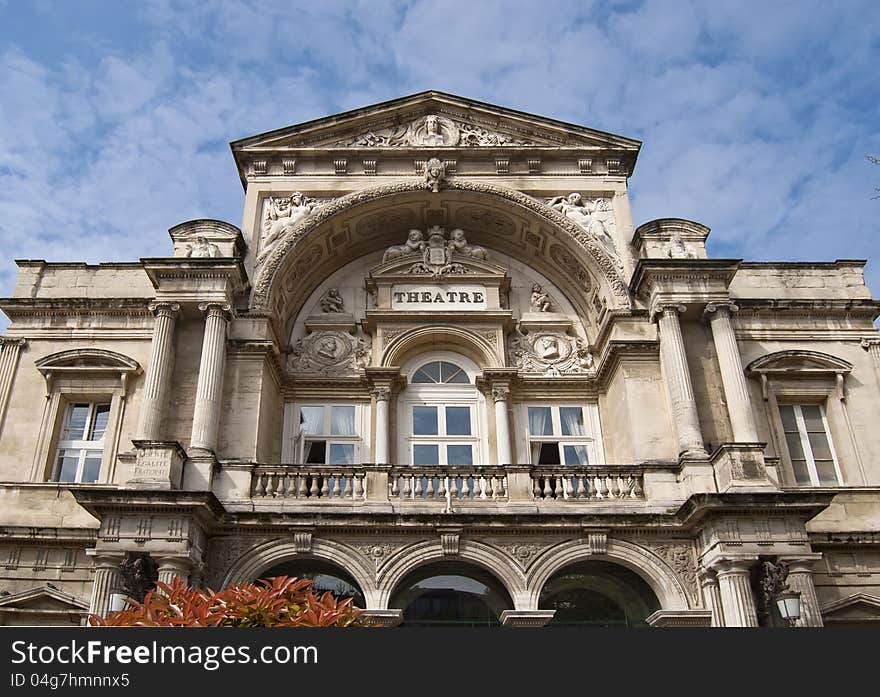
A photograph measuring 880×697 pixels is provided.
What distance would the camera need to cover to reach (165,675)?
635 cm

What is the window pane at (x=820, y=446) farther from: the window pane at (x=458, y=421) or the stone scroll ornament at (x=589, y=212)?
the window pane at (x=458, y=421)

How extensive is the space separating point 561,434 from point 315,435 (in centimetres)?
595

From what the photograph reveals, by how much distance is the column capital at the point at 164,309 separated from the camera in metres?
19.0

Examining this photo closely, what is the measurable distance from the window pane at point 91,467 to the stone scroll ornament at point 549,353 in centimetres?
998

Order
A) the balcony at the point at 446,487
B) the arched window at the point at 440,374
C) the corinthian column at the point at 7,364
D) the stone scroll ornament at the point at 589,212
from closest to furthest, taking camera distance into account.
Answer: the balcony at the point at 446,487 → the corinthian column at the point at 7,364 → the arched window at the point at 440,374 → the stone scroll ornament at the point at 589,212

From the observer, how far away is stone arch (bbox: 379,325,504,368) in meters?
21.3

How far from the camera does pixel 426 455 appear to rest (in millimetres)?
20578

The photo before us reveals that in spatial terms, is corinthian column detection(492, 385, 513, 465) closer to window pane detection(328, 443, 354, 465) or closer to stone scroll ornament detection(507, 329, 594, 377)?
stone scroll ornament detection(507, 329, 594, 377)

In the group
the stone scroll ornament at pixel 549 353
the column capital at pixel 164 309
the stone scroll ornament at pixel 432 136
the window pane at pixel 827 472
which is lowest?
the window pane at pixel 827 472

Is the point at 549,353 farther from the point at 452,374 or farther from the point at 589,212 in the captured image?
the point at 589,212

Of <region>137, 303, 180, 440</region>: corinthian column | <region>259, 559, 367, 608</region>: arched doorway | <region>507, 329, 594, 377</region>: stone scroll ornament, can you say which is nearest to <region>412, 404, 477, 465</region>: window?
<region>507, 329, 594, 377</region>: stone scroll ornament

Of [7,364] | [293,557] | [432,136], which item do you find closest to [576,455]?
[293,557]

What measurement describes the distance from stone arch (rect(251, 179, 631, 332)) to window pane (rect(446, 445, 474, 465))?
4.83 m

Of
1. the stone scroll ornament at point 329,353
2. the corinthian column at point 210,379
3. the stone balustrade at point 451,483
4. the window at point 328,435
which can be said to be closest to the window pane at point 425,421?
the window at point 328,435
